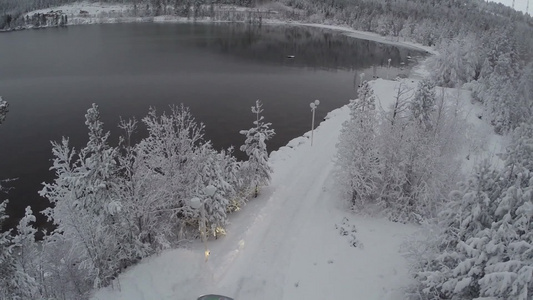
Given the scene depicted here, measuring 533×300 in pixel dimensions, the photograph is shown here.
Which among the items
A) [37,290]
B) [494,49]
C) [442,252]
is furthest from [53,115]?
[494,49]

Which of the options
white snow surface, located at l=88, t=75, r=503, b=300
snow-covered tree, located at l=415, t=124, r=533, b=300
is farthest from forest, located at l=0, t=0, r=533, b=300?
white snow surface, located at l=88, t=75, r=503, b=300

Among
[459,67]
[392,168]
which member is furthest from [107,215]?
[459,67]

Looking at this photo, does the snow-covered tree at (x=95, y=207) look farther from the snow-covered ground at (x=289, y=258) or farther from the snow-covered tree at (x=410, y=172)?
the snow-covered tree at (x=410, y=172)

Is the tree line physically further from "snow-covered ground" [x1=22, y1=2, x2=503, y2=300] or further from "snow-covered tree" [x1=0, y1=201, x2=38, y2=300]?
"snow-covered ground" [x1=22, y1=2, x2=503, y2=300]

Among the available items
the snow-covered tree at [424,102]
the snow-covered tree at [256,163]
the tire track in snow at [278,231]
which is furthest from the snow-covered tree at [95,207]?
the snow-covered tree at [424,102]

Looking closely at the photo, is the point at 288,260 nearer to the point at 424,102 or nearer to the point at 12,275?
the point at 12,275
